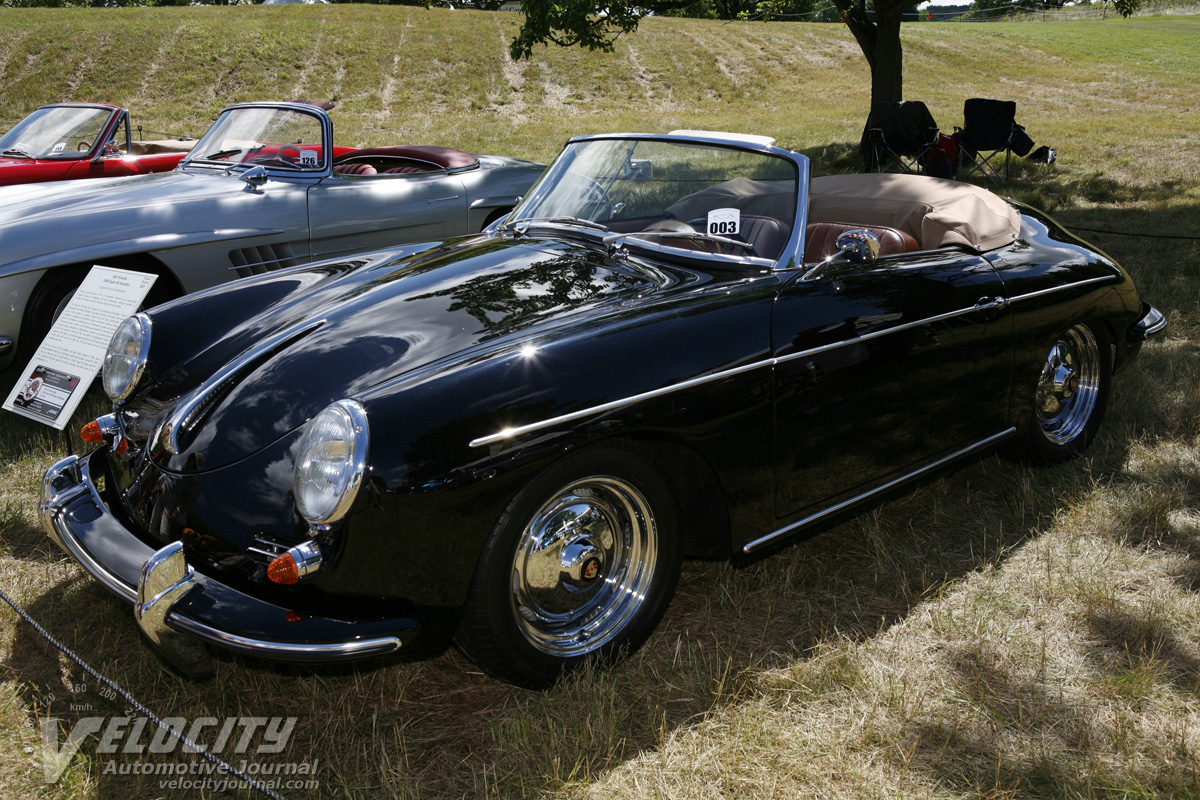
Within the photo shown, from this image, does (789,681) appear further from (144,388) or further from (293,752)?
(144,388)

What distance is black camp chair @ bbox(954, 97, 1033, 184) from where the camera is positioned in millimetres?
10547

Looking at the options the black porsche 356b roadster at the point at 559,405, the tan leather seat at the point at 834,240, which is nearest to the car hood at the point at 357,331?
the black porsche 356b roadster at the point at 559,405

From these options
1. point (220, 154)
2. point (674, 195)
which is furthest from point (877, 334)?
point (220, 154)

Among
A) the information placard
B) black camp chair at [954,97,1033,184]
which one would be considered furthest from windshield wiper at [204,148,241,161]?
black camp chair at [954,97,1033,184]

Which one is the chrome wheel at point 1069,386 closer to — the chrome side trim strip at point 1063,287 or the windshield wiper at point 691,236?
the chrome side trim strip at point 1063,287

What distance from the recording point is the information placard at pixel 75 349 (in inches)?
145

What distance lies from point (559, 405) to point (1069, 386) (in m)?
2.59

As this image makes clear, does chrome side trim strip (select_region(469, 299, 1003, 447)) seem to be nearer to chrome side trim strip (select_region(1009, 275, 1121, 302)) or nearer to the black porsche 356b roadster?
the black porsche 356b roadster

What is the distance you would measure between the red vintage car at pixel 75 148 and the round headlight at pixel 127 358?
4.76 m

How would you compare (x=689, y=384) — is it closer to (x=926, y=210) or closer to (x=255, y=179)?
(x=926, y=210)

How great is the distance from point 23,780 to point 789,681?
1890 millimetres

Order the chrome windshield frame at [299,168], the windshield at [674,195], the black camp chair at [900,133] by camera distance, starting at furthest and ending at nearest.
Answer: the black camp chair at [900,133] → the chrome windshield frame at [299,168] → the windshield at [674,195]

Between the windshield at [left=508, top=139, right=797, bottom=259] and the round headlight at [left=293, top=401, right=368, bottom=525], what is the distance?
1397mm

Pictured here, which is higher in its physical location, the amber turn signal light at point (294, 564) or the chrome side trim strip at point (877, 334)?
the chrome side trim strip at point (877, 334)
